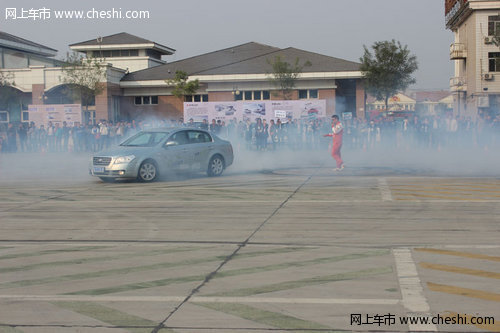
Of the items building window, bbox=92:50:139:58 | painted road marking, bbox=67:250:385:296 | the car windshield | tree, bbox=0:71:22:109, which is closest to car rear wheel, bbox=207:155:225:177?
the car windshield

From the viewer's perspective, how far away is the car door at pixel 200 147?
1742 centimetres

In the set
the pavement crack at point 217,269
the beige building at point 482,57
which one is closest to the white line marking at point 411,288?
the pavement crack at point 217,269

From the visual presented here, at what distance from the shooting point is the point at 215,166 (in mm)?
18078

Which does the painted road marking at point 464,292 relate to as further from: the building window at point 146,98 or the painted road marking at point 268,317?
the building window at point 146,98

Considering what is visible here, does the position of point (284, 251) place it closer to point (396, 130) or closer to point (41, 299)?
point (41, 299)

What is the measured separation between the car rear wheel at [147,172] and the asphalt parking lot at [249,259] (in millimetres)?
2003

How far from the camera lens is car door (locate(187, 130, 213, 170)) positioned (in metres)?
17.4

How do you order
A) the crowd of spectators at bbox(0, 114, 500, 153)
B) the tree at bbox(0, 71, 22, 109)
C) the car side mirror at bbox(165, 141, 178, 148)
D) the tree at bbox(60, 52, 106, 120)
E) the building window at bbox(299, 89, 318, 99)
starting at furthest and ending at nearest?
the building window at bbox(299, 89, 318, 99)
the tree at bbox(0, 71, 22, 109)
the tree at bbox(60, 52, 106, 120)
the crowd of spectators at bbox(0, 114, 500, 153)
the car side mirror at bbox(165, 141, 178, 148)

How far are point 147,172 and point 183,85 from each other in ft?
109

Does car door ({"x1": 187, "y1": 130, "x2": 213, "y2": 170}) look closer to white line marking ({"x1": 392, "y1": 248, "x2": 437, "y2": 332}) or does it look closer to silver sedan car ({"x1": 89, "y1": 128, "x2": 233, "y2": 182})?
silver sedan car ({"x1": 89, "y1": 128, "x2": 233, "y2": 182})

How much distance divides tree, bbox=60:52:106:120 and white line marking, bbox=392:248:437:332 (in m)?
40.7

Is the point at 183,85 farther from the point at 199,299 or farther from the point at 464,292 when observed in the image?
the point at 464,292

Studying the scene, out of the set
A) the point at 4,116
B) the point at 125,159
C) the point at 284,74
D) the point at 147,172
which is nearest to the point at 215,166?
the point at 147,172

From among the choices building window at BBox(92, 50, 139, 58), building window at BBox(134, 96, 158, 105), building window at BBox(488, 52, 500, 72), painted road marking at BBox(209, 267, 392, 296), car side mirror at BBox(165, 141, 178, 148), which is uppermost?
building window at BBox(92, 50, 139, 58)
